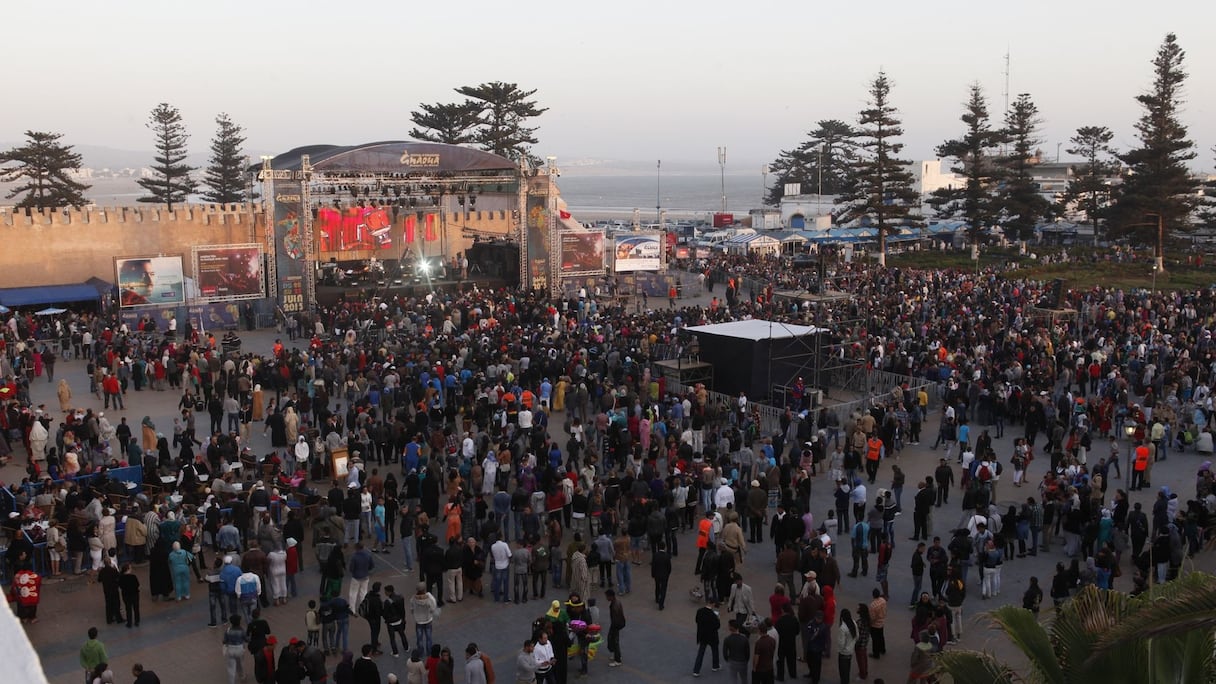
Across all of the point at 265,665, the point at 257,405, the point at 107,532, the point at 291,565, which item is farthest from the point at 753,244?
the point at 265,665

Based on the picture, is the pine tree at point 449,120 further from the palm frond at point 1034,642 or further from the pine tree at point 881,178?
the palm frond at point 1034,642

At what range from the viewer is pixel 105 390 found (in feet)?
72.3

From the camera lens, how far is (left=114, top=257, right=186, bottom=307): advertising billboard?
31.8 metres

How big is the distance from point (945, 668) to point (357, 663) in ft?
19.1

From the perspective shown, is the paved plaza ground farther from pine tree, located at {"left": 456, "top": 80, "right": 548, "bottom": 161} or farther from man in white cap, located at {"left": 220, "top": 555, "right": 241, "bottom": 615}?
pine tree, located at {"left": 456, "top": 80, "right": 548, "bottom": 161}

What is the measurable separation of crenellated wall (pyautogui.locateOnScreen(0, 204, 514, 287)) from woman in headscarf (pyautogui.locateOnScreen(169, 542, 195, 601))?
2401 cm

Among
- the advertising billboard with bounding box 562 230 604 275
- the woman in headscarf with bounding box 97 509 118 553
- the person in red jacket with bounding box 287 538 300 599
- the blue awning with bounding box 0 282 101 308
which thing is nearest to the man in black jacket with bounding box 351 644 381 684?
the person in red jacket with bounding box 287 538 300 599

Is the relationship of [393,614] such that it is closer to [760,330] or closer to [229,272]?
[760,330]

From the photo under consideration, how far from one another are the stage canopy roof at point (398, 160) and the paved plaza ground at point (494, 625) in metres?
22.2

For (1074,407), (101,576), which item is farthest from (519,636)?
(1074,407)

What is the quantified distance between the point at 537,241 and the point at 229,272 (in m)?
11.1

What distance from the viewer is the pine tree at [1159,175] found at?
47.1 meters

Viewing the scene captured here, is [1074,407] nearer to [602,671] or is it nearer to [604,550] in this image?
[604,550]

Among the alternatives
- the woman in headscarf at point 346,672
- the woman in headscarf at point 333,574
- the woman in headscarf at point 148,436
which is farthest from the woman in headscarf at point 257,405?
the woman in headscarf at point 346,672
